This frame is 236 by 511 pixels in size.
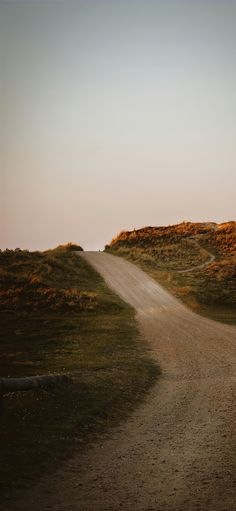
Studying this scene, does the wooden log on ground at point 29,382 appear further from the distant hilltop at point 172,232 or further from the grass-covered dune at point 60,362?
the distant hilltop at point 172,232

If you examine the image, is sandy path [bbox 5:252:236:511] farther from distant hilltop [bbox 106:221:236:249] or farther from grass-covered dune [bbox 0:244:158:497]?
distant hilltop [bbox 106:221:236:249]

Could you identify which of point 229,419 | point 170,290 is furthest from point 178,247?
point 229,419

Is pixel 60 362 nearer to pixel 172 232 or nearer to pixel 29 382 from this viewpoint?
pixel 29 382

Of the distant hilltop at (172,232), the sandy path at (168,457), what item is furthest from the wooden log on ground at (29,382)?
the distant hilltop at (172,232)

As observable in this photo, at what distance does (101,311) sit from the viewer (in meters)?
25.6

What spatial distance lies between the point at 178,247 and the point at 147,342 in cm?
3415

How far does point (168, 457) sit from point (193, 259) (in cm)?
3894

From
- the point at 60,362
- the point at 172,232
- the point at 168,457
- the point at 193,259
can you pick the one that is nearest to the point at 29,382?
the point at 168,457

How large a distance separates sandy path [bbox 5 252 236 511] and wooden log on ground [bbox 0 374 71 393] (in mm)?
2539

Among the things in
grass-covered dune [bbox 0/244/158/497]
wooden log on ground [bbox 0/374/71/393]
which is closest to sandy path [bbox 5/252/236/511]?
grass-covered dune [bbox 0/244/158/497]

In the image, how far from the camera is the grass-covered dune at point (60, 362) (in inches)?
309

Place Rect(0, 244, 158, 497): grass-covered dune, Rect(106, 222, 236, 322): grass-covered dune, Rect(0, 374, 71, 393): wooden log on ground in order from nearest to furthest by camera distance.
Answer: Rect(0, 244, 158, 497): grass-covered dune, Rect(0, 374, 71, 393): wooden log on ground, Rect(106, 222, 236, 322): grass-covered dune

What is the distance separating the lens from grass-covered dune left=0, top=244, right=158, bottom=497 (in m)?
7.85

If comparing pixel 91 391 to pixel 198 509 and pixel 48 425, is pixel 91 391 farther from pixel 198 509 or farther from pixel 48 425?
pixel 198 509
